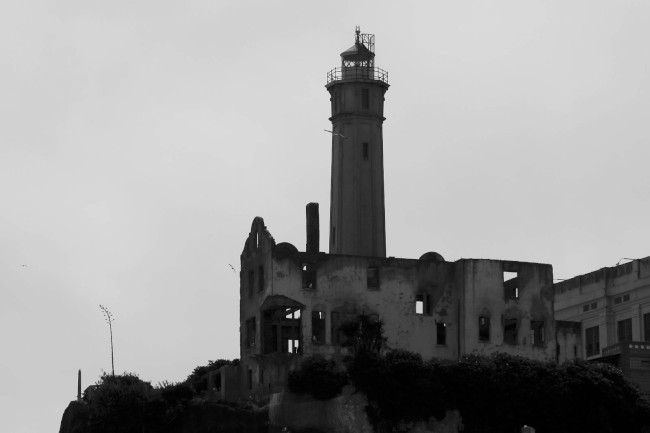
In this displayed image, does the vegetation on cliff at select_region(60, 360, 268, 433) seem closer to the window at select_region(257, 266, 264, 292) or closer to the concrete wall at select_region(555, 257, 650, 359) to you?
the window at select_region(257, 266, 264, 292)

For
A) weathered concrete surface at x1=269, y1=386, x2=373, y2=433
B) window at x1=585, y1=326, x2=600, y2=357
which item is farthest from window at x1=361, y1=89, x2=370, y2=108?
weathered concrete surface at x1=269, y1=386, x2=373, y2=433

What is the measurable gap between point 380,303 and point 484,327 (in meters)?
5.38

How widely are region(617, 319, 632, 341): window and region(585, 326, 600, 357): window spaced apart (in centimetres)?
132

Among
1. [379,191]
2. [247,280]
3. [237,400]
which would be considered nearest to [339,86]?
[379,191]

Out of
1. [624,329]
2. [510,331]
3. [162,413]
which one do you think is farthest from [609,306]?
[162,413]

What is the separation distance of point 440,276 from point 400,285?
2.19m

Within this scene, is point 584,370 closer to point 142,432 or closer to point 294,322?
point 294,322

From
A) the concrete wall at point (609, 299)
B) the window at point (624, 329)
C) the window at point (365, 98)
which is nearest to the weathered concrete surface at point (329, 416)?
the concrete wall at point (609, 299)

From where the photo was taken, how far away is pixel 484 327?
90.4 m

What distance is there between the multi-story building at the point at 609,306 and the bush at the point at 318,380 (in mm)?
18943

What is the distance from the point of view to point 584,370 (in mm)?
87062


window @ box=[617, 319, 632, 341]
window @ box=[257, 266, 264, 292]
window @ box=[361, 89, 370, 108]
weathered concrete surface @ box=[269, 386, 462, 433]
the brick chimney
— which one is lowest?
weathered concrete surface @ box=[269, 386, 462, 433]

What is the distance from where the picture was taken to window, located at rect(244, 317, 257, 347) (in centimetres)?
8969

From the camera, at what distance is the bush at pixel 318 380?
8356cm
